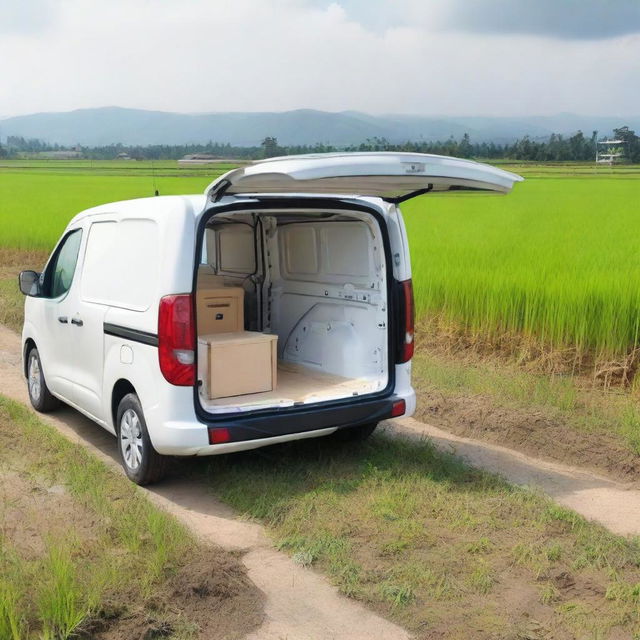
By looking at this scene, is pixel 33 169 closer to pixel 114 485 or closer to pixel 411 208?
pixel 411 208

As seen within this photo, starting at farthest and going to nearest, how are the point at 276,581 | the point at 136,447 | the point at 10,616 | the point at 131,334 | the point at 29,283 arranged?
the point at 29,283 < the point at 136,447 < the point at 131,334 < the point at 276,581 < the point at 10,616

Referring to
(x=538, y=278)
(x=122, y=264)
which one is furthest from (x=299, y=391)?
(x=538, y=278)

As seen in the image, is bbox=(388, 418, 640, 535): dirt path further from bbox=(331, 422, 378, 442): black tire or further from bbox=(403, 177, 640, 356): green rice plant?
bbox=(403, 177, 640, 356): green rice plant

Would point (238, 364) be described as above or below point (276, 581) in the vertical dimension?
above

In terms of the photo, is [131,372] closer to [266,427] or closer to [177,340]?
[177,340]

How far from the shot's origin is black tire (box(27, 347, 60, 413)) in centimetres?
729

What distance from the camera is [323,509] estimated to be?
16.0ft

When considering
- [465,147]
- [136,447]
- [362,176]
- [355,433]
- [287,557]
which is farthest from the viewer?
[465,147]

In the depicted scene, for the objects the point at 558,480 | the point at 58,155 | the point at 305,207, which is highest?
the point at 58,155

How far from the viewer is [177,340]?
490cm

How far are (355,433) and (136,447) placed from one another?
1.70 metres

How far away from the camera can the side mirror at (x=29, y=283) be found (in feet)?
22.4

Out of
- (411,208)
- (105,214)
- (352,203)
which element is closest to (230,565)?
(352,203)

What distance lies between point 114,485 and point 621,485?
11.5ft
